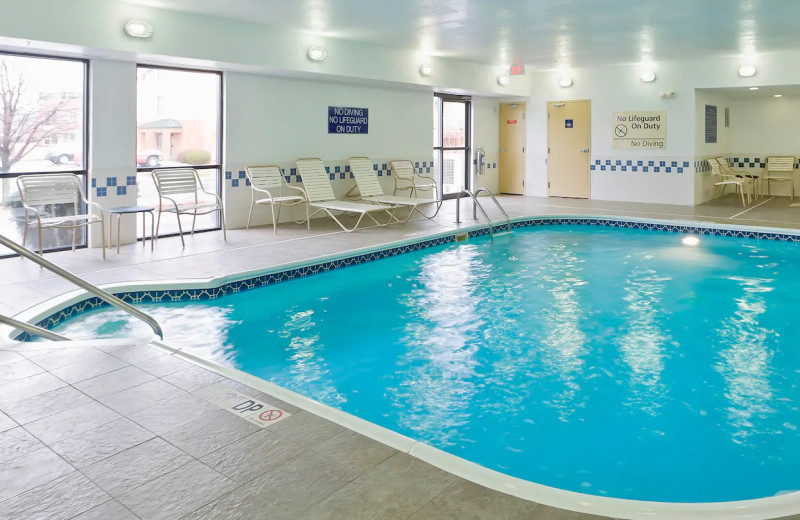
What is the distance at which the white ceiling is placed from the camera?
6.59m

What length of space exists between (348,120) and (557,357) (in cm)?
632

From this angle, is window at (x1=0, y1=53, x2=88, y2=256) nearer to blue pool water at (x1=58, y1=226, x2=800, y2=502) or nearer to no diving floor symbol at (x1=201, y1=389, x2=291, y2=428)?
blue pool water at (x1=58, y1=226, x2=800, y2=502)

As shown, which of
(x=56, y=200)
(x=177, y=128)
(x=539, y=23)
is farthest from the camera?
(x=177, y=128)

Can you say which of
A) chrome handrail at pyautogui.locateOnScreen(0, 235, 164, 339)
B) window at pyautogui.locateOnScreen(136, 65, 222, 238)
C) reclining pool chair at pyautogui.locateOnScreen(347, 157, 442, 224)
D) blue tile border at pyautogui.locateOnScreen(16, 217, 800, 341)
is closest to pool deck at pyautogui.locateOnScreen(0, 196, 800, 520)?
chrome handrail at pyautogui.locateOnScreen(0, 235, 164, 339)

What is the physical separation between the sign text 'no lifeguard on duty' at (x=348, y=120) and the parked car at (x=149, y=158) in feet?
8.50

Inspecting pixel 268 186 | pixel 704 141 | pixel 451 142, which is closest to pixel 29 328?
pixel 268 186

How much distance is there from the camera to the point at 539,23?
7.55m

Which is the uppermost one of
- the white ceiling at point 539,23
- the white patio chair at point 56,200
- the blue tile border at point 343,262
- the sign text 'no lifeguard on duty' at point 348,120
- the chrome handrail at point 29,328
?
the white ceiling at point 539,23

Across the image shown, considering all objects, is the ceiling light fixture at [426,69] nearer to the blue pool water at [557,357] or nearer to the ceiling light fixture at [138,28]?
the blue pool water at [557,357]

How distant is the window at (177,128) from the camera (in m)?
7.58

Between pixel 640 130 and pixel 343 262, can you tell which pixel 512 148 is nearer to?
pixel 640 130

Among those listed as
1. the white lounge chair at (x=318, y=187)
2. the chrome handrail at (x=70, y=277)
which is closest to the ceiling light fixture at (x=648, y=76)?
the white lounge chair at (x=318, y=187)

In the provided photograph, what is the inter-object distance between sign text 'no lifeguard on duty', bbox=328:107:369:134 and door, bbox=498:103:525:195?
4.13 m

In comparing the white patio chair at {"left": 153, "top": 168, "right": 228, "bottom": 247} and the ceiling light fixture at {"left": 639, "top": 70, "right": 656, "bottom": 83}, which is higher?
the ceiling light fixture at {"left": 639, "top": 70, "right": 656, "bottom": 83}
